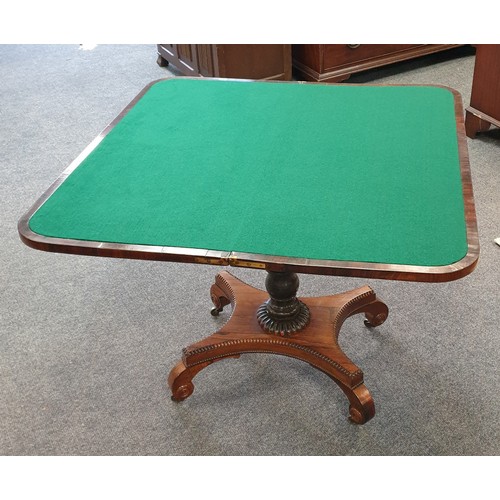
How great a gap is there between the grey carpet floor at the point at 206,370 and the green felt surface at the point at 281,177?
0.63 m

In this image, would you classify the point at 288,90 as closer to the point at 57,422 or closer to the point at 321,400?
the point at 321,400

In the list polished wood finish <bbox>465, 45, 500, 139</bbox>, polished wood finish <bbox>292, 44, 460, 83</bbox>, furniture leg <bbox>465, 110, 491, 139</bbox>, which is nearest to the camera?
polished wood finish <bbox>465, 45, 500, 139</bbox>

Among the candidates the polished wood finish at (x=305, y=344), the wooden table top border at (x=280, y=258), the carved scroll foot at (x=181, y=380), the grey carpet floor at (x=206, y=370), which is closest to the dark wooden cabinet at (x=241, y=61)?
the grey carpet floor at (x=206, y=370)

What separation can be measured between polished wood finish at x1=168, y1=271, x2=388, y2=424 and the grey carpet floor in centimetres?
8

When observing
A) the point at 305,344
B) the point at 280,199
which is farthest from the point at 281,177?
the point at 305,344

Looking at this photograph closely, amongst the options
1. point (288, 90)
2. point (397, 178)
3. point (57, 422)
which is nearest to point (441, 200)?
point (397, 178)

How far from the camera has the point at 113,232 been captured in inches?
50.7

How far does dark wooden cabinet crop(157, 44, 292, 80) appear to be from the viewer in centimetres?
311

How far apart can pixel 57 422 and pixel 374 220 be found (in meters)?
1.01

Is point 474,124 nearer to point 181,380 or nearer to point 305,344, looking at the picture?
point 305,344

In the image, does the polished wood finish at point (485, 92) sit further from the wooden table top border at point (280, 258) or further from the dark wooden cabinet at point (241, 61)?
the wooden table top border at point (280, 258)

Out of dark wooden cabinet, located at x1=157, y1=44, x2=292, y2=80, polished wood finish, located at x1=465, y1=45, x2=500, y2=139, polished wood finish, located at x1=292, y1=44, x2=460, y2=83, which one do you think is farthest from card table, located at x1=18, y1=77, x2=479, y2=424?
polished wood finish, located at x1=292, y1=44, x2=460, y2=83

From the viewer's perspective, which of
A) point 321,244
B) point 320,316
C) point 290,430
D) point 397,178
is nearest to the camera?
point 321,244

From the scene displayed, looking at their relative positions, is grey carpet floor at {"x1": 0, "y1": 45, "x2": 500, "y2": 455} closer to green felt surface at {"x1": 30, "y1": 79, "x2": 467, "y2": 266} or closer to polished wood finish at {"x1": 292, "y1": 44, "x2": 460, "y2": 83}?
green felt surface at {"x1": 30, "y1": 79, "x2": 467, "y2": 266}
